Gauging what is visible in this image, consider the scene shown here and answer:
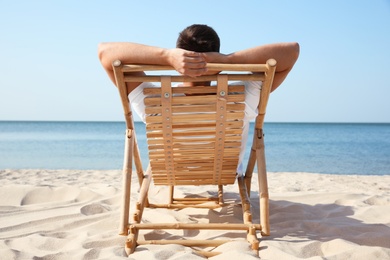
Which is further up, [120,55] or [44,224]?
[120,55]

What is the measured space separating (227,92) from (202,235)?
3.50ft

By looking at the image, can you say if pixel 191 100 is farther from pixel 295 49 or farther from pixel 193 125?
pixel 295 49

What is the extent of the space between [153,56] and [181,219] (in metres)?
1.59

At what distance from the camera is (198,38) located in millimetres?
2537

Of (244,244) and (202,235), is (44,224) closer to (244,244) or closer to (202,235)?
(202,235)

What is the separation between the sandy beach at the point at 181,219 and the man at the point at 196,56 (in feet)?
2.76

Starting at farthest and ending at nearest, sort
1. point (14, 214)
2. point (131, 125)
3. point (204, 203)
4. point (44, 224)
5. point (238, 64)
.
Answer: point (204, 203)
point (14, 214)
point (44, 224)
point (131, 125)
point (238, 64)

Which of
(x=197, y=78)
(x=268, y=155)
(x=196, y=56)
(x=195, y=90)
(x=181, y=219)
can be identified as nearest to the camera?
(x=196, y=56)

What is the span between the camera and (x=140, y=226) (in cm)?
250

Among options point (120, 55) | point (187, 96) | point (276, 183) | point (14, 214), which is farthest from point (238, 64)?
point (276, 183)

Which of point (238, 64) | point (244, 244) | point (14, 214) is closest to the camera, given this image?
point (238, 64)

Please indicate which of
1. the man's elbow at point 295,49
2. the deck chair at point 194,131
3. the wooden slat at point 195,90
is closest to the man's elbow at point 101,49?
the deck chair at point 194,131

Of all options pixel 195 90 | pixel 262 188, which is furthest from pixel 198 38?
pixel 262 188

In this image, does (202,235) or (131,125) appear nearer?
(131,125)
